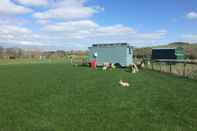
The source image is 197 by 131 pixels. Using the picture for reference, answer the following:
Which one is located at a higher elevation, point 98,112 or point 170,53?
point 170,53

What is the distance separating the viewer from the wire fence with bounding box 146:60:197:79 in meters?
23.6

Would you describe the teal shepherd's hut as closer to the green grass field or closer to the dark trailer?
the dark trailer

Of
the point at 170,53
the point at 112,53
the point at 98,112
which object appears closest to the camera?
the point at 98,112

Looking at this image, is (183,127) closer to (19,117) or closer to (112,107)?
(112,107)

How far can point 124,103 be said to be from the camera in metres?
11.5

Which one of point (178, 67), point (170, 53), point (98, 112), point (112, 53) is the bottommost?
point (98, 112)

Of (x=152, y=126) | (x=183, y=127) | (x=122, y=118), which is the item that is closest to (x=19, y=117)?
(x=122, y=118)

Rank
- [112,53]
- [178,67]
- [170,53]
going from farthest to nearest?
1. [170,53]
2. [112,53]
3. [178,67]

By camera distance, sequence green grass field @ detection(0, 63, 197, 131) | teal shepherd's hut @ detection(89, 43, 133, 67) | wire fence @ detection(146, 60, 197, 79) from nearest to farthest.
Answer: green grass field @ detection(0, 63, 197, 131) < wire fence @ detection(146, 60, 197, 79) < teal shepherd's hut @ detection(89, 43, 133, 67)

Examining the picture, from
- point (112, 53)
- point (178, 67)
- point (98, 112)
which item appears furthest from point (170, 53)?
point (98, 112)

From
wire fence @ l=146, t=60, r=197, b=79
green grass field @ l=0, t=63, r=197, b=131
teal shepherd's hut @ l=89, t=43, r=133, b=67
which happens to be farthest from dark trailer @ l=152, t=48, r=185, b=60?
green grass field @ l=0, t=63, r=197, b=131

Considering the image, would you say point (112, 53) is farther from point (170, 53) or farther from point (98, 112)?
point (98, 112)

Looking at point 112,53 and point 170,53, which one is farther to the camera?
point 170,53

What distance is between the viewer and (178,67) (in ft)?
94.6
